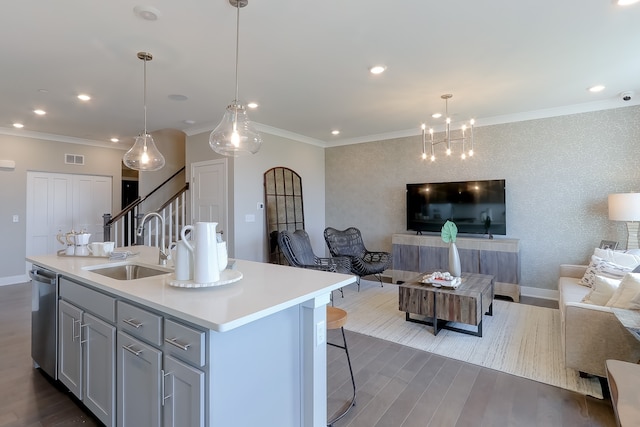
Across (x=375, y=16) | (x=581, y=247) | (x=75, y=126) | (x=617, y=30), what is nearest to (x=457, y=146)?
(x=581, y=247)

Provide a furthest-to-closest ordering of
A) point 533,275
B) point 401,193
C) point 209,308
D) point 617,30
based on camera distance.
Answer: point 401,193
point 533,275
point 617,30
point 209,308

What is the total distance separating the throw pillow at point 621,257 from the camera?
10.7ft

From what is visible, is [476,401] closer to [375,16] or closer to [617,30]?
[375,16]

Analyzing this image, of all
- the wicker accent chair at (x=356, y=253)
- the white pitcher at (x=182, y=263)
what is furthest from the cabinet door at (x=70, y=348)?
the wicker accent chair at (x=356, y=253)

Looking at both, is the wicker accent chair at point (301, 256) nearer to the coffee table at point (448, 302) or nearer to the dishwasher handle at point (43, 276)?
the coffee table at point (448, 302)

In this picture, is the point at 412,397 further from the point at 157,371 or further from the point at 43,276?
the point at 43,276

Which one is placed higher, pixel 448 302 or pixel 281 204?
pixel 281 204

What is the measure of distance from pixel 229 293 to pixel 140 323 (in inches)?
17.8

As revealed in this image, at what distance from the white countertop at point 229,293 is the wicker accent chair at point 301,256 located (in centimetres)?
233

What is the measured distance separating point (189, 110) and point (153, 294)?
3548 millimetres

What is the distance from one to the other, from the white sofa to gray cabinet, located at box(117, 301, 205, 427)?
2.63 meters

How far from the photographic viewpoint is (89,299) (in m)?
1.98

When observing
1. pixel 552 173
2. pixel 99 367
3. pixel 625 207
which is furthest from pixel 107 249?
pixel 552 173

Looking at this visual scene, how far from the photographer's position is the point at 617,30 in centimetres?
251
